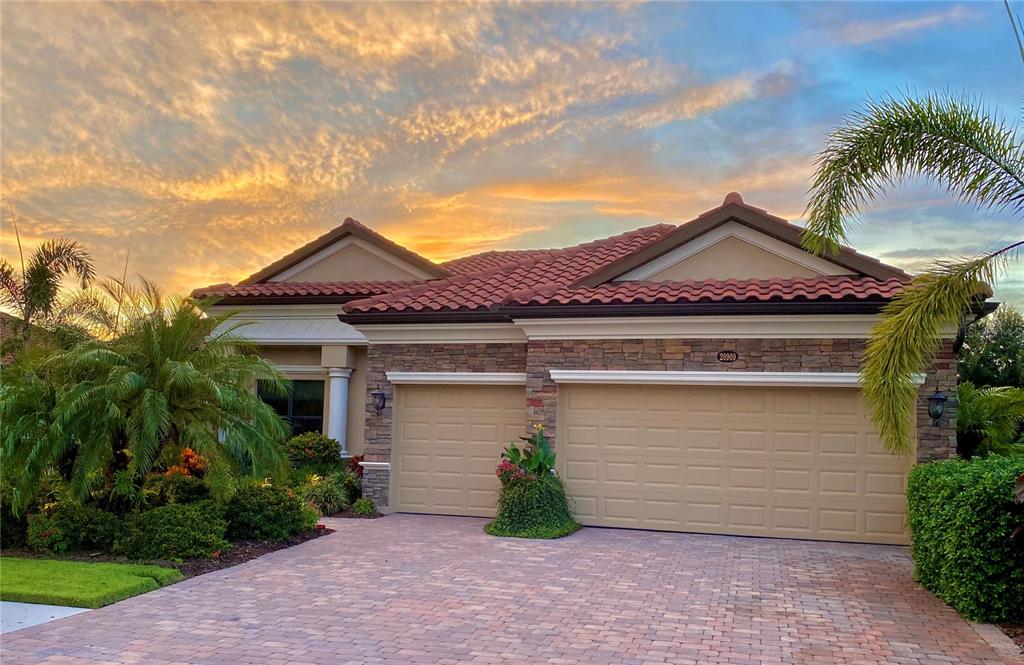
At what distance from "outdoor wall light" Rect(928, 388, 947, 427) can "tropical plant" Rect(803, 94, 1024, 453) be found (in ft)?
8.85

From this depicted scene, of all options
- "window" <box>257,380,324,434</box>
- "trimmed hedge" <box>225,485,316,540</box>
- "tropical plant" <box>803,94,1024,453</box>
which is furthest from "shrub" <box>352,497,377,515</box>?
"tropical plant" <box>803,94,1024,453</box>

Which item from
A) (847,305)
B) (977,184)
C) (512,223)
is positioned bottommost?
(847,305)

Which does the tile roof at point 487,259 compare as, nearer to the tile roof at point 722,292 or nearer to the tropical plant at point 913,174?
the tile roof at point 722,292

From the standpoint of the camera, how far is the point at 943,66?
1139 centimetres

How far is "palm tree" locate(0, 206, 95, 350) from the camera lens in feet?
52.4

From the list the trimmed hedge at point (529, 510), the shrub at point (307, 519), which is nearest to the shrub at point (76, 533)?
the shrub at point (307, 519)

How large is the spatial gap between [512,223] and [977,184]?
1139 centimetres

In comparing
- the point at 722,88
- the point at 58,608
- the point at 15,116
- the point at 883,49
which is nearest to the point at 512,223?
the point at 722,88

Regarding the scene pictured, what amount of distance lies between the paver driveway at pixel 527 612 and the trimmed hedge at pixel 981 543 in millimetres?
316

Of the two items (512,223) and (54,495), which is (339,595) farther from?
(512,223)

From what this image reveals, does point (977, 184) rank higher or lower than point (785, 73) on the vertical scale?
lower

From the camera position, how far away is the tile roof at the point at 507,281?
13.7 m

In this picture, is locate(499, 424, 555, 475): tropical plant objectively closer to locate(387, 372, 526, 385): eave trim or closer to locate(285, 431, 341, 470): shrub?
locate(387, 372, 526, 385): eave trim

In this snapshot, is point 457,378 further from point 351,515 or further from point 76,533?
point 76,533
